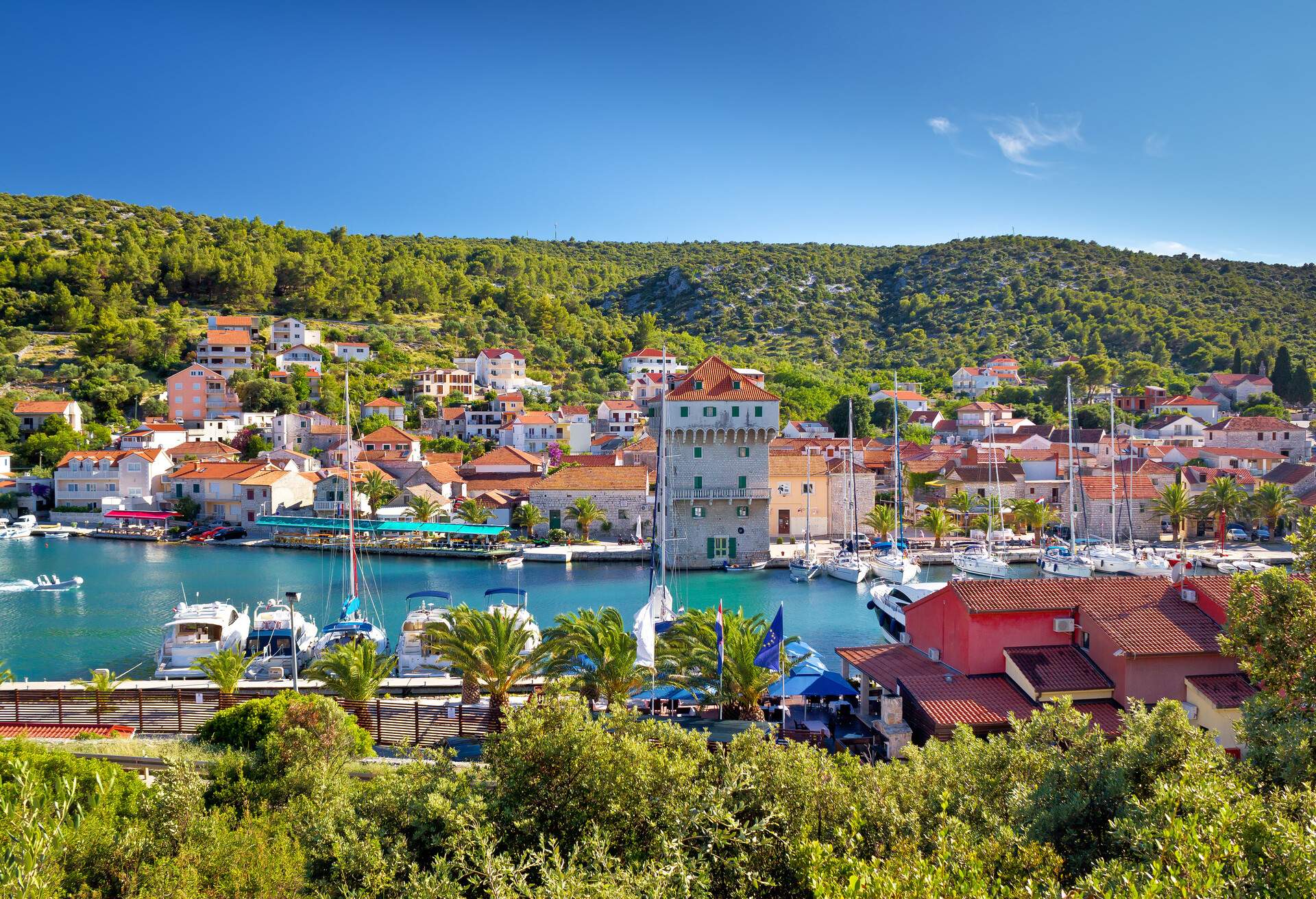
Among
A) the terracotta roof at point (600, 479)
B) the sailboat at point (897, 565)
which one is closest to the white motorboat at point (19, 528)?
the terracotta roof at point (600, 479)

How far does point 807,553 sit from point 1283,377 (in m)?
76.2

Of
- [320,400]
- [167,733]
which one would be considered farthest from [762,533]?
[320,400]

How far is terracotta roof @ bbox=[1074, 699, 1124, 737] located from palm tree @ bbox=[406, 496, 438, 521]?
1620 inches

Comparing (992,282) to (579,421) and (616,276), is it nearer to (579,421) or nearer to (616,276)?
(616,276)

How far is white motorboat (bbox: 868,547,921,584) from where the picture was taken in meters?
36.8

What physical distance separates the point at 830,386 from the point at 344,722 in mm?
90020

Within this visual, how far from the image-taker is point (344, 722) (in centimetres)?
1231

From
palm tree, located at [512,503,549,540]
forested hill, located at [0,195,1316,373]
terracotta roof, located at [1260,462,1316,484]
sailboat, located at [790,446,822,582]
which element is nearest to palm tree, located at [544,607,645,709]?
sailboat, located at [790,446,822,582]

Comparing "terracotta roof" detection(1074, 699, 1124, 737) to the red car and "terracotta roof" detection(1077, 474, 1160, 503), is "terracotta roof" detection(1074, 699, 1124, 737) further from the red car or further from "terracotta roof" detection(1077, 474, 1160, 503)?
the red car

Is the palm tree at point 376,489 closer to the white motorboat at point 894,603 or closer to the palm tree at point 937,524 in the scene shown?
the palm tree at point 937,524

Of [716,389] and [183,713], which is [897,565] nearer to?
[716,389]

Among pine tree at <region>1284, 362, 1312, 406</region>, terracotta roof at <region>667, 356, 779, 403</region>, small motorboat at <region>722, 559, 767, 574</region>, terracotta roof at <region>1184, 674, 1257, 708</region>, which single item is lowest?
small motorboat at <region>722, 559, 767, 574</region>

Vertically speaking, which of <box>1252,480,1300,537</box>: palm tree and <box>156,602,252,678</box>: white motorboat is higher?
<box>1252,480,1300,537</box>: palm tree

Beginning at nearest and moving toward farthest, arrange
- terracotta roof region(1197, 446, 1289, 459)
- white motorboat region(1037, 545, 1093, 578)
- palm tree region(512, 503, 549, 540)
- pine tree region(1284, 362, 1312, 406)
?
white motorboat region(1037, 545, 1093, 578) → palm tree region(512, 503, 549, 540) → terracotta roof region(1197, 446, 1289, 459) → pine tree region(1284, 362, 1312, 406)
